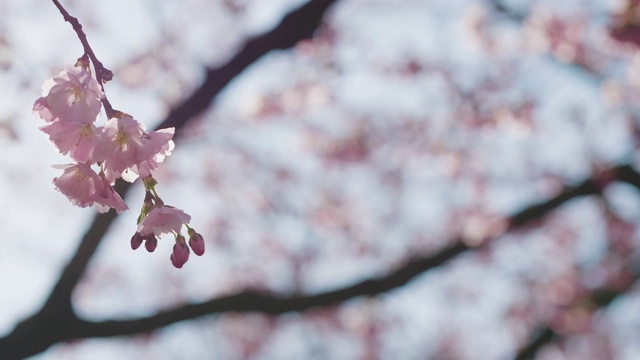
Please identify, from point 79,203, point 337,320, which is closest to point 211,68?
point 79,203

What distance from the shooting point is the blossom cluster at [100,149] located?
1.84 metres

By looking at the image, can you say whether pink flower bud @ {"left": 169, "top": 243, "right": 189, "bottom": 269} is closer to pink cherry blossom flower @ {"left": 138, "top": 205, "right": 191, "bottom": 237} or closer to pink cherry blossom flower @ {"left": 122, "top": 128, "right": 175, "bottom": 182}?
pink cherry blossom flower @ {"left": 138, "top": 205, "right": 191, "bottom": 237}

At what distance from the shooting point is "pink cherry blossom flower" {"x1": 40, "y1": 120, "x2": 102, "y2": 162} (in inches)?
73.7

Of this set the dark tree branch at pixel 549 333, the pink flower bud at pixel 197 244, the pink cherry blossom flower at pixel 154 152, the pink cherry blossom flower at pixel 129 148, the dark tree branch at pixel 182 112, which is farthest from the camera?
the dark tree branch at pixel 549 333

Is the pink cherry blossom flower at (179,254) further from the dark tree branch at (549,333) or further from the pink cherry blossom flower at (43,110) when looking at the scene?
the dark tree branch at (549,333)

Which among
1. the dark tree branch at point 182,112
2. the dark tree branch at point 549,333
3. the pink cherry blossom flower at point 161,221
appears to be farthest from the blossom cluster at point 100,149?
the dark tree branch at point 549,333

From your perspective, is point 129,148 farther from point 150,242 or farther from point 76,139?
point 150,242

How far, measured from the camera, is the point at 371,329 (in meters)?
13.9

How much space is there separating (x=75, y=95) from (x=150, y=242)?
47cm

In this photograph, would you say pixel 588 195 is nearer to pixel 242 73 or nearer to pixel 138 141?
pixel 242 73

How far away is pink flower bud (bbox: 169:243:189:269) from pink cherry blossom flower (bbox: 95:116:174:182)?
0.79ft

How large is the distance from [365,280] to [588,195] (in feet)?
6.25

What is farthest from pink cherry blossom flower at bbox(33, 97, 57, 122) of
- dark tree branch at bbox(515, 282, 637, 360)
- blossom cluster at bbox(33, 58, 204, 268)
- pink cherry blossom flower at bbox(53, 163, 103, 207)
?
dark tree branch at bbox(515, 282, 637, 360)

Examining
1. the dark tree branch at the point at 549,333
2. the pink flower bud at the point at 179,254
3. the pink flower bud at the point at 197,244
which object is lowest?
the dark tree branch at the point at 549,333
